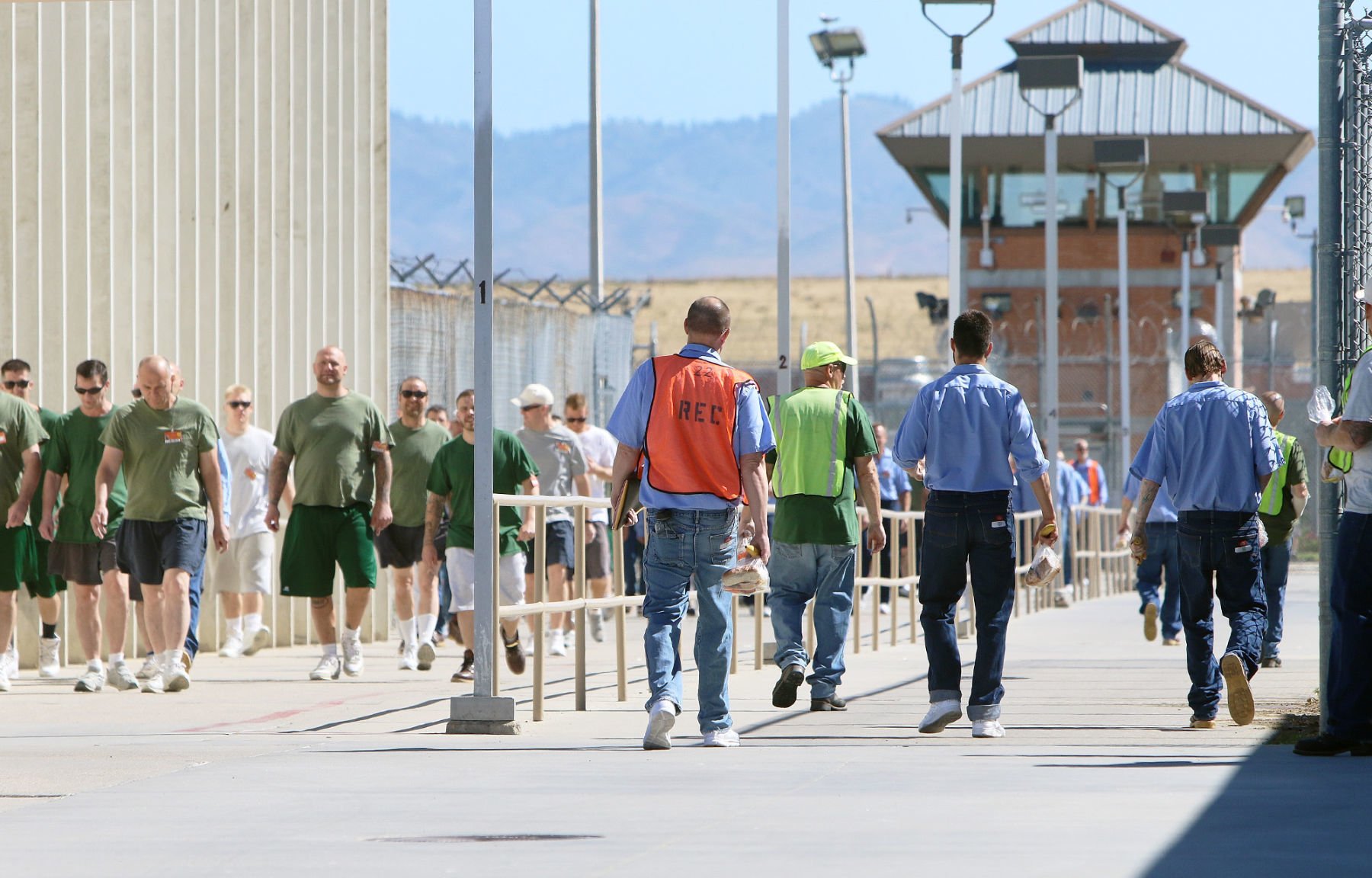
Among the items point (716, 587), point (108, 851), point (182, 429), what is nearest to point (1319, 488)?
point (716, 587)

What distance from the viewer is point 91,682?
504 inches

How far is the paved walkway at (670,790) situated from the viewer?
20.2ft

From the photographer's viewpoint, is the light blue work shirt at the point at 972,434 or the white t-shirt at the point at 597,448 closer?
the light blue work shirt at the point at 972,434

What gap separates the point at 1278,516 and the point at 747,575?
538cm

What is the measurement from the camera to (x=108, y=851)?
6.40m

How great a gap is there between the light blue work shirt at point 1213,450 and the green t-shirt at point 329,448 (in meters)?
5.04

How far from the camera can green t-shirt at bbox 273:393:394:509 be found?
44.3 ft

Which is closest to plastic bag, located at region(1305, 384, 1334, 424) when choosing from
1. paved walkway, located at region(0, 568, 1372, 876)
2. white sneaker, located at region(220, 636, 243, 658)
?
paved walkway, located at region(0, 568, 1372, 876)

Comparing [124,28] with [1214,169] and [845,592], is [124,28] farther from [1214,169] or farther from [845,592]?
[1214,169]

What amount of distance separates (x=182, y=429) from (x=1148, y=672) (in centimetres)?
576

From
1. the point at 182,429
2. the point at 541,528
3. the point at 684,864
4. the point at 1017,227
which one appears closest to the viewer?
the point at 684,864

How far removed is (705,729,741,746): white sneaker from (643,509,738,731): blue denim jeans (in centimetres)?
2

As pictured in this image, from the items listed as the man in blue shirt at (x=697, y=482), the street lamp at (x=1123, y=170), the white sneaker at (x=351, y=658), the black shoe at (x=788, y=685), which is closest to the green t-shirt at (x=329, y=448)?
the white sneaker at (x=351, y=658)

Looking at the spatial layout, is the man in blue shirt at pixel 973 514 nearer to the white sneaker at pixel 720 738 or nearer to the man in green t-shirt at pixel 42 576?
the white sneaker at pixel 720 738
